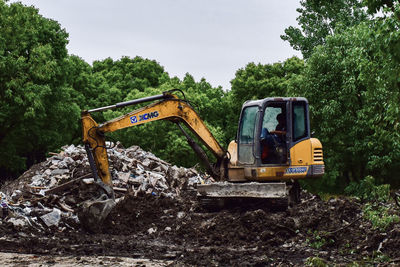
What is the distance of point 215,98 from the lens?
139ft

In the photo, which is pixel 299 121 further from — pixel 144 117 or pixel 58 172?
pixel 58 172

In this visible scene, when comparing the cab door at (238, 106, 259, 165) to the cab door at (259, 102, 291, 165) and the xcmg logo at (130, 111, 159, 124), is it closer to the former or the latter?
the cab door at (259, 102, 291, 165)

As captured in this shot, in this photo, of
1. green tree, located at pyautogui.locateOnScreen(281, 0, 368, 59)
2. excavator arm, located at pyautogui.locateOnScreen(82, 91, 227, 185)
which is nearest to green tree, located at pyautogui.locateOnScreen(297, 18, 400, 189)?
green tree, located at pyautogui.locateOnScreen(281, 0, 368, 59)

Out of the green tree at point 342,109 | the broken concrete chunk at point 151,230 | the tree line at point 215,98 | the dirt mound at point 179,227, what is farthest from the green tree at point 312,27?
the broken concrete chunk at point 151,230

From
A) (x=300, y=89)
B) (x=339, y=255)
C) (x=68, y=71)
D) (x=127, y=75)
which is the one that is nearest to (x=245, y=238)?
(x=339, y=255)

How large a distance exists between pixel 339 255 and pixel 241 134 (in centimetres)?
477

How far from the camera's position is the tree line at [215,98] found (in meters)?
24.8

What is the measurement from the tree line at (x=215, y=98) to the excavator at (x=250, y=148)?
5.90 meters

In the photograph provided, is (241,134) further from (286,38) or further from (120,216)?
(286,38)

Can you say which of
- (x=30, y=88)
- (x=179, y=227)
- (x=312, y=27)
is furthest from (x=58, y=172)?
(x=312, y=27)

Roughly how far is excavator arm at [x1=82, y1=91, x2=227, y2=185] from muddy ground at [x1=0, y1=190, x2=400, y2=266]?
3.88 feet

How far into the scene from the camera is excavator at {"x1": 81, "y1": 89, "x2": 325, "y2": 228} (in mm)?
12375

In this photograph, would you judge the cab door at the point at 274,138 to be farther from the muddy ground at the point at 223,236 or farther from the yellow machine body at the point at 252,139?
the muddy ground at the point at 223,236

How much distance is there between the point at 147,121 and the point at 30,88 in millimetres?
16627
